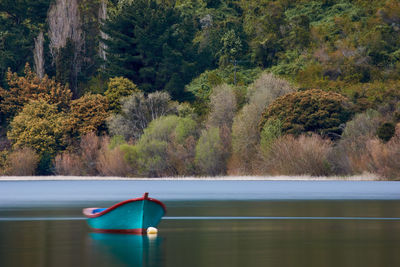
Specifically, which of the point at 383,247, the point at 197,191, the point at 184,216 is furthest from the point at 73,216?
the point at 197,191

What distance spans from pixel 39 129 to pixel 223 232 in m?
48.0

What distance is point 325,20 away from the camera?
9050 cm

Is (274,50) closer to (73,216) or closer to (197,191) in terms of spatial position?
(197,191)

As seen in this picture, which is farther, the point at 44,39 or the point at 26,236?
the point at 44,39

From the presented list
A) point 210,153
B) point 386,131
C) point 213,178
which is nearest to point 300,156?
point 386,131

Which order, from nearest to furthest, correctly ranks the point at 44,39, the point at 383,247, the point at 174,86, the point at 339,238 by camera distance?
the point at 383,247 < the point at 339,238 < the point at 174,86 < the point at 44,39

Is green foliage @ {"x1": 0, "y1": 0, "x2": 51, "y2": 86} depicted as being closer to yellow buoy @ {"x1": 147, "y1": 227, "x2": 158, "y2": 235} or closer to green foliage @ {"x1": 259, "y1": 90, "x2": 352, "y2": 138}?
green foliage @ {"x1": 259, "y1": 90, "x2": 352, "y2": 138}

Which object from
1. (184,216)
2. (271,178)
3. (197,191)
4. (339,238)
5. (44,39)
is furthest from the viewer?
(44,39)

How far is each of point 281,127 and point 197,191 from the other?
14381 millimetres

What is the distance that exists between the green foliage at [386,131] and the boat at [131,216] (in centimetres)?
3405

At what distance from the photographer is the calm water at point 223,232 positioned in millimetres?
18281

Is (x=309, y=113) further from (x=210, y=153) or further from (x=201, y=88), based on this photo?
(x=201, y=88)

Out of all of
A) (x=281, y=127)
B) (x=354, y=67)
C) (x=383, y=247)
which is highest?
(x=354, y=67)

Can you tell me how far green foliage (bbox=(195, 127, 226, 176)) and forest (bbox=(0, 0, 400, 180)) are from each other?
10cm
